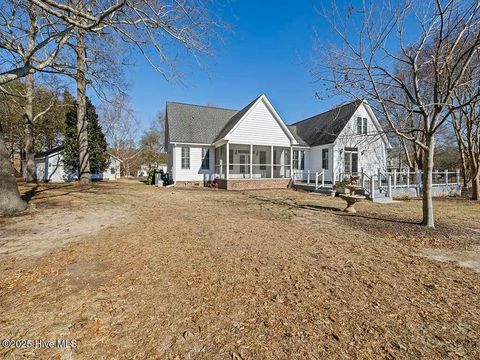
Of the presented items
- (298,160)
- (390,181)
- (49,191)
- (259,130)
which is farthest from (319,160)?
(49,191)

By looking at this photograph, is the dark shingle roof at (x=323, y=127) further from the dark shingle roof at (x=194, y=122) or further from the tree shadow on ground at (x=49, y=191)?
the tree shadow on ground at (x=49, y=191)

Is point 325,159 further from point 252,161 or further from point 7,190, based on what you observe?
point 7,190

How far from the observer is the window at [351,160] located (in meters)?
19.5

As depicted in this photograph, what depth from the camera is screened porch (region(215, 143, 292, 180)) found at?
63.5 feet

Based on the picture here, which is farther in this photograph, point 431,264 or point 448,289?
point 431,264

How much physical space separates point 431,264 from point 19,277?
6919 mm

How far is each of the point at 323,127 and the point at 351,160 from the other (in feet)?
13.9

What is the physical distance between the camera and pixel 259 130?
1803cm

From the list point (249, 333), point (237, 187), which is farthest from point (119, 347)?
point (237, 187)

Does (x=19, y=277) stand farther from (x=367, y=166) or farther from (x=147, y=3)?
(x=367, y=166)

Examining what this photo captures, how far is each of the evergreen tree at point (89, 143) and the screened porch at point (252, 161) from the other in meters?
12.4

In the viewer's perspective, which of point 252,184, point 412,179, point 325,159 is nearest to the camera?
point 412,179

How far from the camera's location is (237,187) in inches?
658

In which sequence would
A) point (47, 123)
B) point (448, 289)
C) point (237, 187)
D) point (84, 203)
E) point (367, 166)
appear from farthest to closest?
point (47, 123) < point (367, 166) < point (237, 187) < point (84, 203) < point (448, 289)
